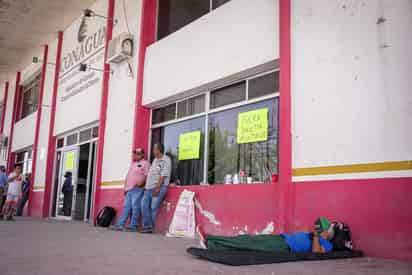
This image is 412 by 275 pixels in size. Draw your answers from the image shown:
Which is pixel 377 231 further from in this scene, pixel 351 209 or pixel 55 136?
pixel 55 136

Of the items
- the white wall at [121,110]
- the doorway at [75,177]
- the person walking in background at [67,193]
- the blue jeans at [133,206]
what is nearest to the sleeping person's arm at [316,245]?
the blue jeans at [133,206]

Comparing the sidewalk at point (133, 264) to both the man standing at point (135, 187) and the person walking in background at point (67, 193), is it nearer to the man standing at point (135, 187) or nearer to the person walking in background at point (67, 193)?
the man standing at point (135, 187)

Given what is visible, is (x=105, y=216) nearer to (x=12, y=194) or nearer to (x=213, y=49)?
(x=12, y=194)

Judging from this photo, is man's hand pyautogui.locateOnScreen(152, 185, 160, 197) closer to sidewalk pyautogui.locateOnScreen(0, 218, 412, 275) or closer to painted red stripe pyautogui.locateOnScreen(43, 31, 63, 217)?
sidewalk pyautogui.locateOnScreen(0, 218, 412, 275)

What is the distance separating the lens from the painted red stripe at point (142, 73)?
844cm

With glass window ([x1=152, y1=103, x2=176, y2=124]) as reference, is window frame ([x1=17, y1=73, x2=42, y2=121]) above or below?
above

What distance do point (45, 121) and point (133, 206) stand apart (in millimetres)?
7405

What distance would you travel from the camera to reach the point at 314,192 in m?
4.84

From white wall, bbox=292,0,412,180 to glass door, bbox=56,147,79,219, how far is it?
25.0 ft

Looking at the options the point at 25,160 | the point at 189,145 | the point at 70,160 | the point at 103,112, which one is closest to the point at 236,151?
the point at 189,145

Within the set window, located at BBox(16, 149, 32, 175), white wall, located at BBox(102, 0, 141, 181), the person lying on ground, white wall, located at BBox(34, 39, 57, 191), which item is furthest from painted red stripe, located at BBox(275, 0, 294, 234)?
window, located at BBox(16, 149, 32, 175)

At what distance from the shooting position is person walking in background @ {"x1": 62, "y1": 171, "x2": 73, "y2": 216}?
37.8 feet

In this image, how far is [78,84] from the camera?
11633mm

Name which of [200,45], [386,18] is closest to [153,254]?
[386,18]
